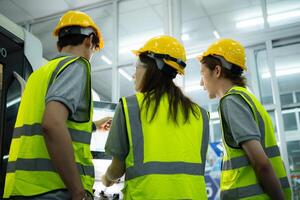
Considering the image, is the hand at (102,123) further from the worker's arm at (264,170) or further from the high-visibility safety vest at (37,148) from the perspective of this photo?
the worker's arm at (264,170)

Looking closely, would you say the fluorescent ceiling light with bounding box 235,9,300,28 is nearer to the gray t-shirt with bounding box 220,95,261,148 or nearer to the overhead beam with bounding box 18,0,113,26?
the overhead beam with bounding box 18,0,113,26

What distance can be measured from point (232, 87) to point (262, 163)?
0.51 meters

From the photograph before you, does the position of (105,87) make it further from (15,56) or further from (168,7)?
(15,56)

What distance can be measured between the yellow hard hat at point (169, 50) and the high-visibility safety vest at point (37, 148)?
1.18 ft

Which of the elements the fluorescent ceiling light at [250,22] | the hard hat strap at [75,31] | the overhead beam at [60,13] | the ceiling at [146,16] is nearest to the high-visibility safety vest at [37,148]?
the hard hat strap at [75,31]

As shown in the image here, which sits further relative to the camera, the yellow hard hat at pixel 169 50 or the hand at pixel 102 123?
the hand at pixel 102 123

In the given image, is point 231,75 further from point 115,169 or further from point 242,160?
point 115,169

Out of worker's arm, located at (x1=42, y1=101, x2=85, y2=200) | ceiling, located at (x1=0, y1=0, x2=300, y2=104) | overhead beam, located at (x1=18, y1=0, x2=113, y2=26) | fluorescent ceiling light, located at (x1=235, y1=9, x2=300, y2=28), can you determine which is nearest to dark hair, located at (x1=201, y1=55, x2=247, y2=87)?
worker's arm, located at (x1=42, y1=101, x2=85, y2=200)

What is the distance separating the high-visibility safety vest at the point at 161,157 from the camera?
1.24 metres

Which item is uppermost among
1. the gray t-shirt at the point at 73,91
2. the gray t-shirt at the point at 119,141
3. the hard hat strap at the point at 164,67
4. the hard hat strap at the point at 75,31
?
the hard hat strap at the point at 75,31

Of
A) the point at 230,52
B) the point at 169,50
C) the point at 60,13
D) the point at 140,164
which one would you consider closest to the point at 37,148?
the point at 140,164

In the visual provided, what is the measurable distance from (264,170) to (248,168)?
0.09m

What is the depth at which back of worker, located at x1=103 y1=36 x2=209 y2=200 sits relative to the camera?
125 cm

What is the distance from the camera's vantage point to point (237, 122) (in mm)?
1572
